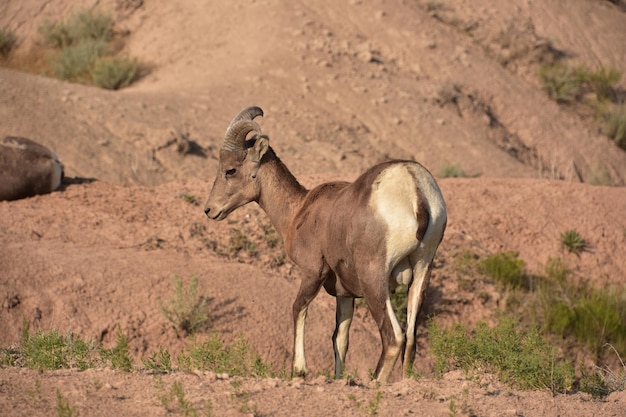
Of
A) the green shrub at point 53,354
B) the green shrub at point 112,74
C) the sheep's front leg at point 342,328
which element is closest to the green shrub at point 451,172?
the green shrub at point 112,74

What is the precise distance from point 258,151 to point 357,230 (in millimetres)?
1674

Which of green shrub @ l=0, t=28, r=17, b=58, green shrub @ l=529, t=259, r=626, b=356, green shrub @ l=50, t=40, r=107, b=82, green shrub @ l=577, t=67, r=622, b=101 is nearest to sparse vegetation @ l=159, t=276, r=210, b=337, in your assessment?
green shrub @ l=529, t=259, r=626, b=356

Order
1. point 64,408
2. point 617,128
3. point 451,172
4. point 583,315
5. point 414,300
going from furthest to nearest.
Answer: point 617,128 → point 451,172 → point 583,315 → point 414,300 → point 64,408

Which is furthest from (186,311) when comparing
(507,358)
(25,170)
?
(507,358)

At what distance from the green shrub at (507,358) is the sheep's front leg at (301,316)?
1124 mm

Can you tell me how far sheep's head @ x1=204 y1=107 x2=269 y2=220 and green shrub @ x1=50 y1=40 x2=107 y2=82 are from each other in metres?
13.5

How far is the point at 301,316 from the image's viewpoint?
7961 mm

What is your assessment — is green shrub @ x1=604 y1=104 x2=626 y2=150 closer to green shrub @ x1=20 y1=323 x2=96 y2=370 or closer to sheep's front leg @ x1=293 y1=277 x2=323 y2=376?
sheep's front leg @ x1=293 y1=277 x2=323 y2=376

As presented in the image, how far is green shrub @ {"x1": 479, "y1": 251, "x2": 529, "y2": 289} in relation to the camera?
13.2 meters

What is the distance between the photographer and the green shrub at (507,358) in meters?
7.31

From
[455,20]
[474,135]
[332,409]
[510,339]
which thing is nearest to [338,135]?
[474,135]

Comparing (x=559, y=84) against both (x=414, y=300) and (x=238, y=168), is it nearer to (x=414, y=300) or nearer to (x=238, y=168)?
(x=238, y=168)

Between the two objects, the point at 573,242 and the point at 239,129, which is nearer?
the point at 239,129

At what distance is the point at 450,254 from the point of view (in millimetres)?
13477
